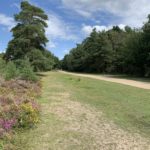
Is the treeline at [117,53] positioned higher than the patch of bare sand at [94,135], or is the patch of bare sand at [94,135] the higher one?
the treeline at [117,53]

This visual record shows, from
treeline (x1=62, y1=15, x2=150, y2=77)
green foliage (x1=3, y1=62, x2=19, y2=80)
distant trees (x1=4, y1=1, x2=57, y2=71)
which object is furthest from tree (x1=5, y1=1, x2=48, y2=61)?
green foliage (x1=3, y1=62, x2=19, y2=80)

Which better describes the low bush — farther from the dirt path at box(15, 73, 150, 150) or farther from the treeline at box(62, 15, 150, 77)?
the treeline at box(62, 15, 150, 77)

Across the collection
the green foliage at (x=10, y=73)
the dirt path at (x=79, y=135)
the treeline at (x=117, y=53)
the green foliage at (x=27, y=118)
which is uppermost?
the treeline at (x=117, y=53)

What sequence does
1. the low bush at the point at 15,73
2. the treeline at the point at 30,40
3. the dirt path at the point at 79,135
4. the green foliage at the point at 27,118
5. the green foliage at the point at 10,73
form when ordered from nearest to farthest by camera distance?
the dirt path at the point at 79,135 < the green foliage at the point at 27,118 < the green foliage at the point at 10,73 < the low bush at the point at 15,73 < the treeline at the point at 30,40

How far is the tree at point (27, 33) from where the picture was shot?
3899cm

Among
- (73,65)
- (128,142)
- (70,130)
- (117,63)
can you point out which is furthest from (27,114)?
(73,65)

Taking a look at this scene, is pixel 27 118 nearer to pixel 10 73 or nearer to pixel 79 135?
pixel 79 135

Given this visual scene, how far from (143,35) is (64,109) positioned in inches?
1302

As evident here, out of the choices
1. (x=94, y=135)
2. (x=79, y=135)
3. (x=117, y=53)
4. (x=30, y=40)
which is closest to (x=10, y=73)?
(x=79, y=135)

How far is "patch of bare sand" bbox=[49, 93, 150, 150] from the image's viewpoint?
6918 millimetres

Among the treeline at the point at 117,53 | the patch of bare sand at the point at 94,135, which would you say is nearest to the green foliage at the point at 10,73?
the patch of bare sand at the point at 94,135

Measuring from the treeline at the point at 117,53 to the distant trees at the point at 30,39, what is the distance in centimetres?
1314

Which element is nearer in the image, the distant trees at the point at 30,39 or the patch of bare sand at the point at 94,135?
the patch of bare sand at the point at 94,135

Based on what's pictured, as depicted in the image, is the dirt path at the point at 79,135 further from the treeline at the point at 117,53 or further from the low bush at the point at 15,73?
the treeline at the point at 117,53
